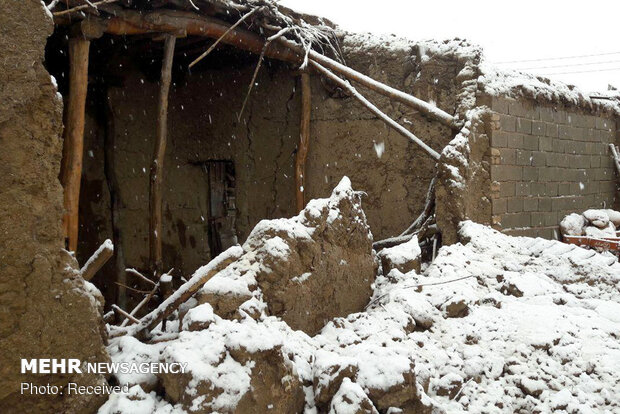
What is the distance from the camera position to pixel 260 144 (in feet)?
22.6

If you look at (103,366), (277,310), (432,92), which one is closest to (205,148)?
(432,92)

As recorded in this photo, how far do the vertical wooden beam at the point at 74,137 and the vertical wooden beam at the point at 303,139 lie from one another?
2.68 meters

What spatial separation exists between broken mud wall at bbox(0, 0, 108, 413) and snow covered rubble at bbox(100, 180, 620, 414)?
13.8 inches

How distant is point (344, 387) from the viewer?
2.63m

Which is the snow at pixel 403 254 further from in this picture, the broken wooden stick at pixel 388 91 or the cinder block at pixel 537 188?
the cinder block at pixel 537 188

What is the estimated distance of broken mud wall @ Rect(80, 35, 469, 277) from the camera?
588cm

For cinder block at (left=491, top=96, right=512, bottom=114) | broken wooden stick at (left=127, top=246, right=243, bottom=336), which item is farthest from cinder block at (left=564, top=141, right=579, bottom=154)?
broken wooden stick at (left=127, top=246, right=243, bottom=336)

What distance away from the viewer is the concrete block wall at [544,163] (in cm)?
554

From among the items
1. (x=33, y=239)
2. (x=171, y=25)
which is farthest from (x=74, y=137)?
(x=33, y=239)

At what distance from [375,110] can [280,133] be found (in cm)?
153

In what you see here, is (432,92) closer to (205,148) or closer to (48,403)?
(205,148)

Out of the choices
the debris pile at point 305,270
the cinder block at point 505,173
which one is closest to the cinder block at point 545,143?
the cinder block at point 505,173

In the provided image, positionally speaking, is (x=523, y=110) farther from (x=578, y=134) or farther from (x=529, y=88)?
(x=578, y=134)

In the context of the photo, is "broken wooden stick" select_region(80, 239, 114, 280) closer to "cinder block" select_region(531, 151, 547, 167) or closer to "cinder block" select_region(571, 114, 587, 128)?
"cinder block" select_region(531, 151, 547, 167)
